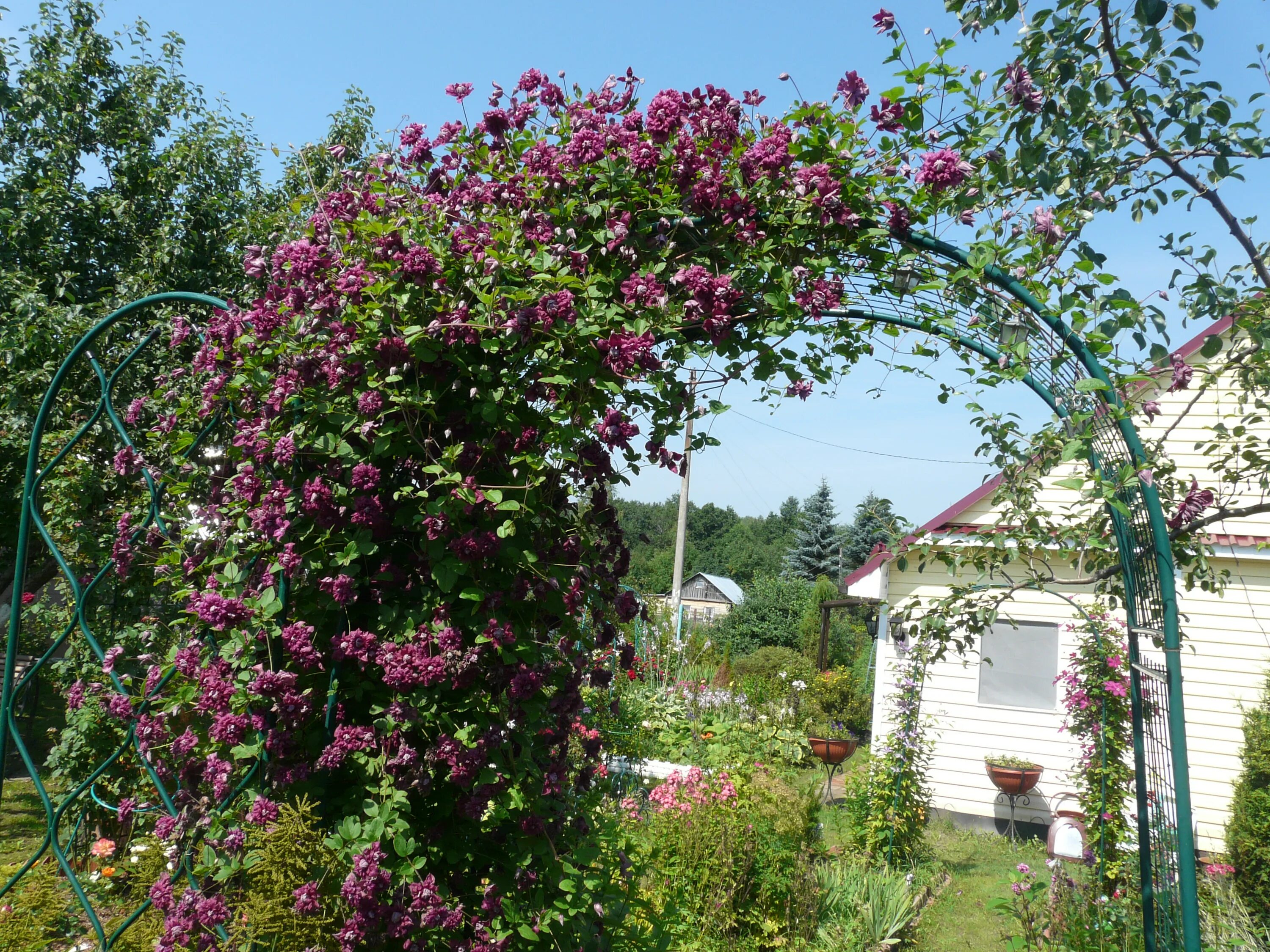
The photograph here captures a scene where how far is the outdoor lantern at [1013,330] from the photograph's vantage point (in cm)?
213

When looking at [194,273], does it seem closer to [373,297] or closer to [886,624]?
[373,297]

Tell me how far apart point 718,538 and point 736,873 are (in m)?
58.7

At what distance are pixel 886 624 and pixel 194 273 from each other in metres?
6.71

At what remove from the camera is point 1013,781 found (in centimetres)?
759

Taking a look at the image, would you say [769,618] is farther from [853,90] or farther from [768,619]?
[853,90]

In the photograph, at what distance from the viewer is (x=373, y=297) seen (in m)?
1.76

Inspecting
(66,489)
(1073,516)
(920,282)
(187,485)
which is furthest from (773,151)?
(66,489)

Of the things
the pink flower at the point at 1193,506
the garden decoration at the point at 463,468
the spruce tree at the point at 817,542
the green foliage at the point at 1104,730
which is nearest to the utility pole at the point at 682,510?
the garden decoration at the point at 463,468

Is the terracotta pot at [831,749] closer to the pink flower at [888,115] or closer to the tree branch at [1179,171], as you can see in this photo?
the tree branch at [1179,171]

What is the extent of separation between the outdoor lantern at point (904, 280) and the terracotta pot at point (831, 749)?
761cm

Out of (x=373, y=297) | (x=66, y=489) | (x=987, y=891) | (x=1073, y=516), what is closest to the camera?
Answer: (x=373, y=297)

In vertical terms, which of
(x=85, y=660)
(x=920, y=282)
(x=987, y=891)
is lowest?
(x=987, y=891)

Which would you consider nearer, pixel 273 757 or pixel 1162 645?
pixel 273 757

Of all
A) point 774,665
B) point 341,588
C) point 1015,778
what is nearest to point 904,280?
point 341,588
